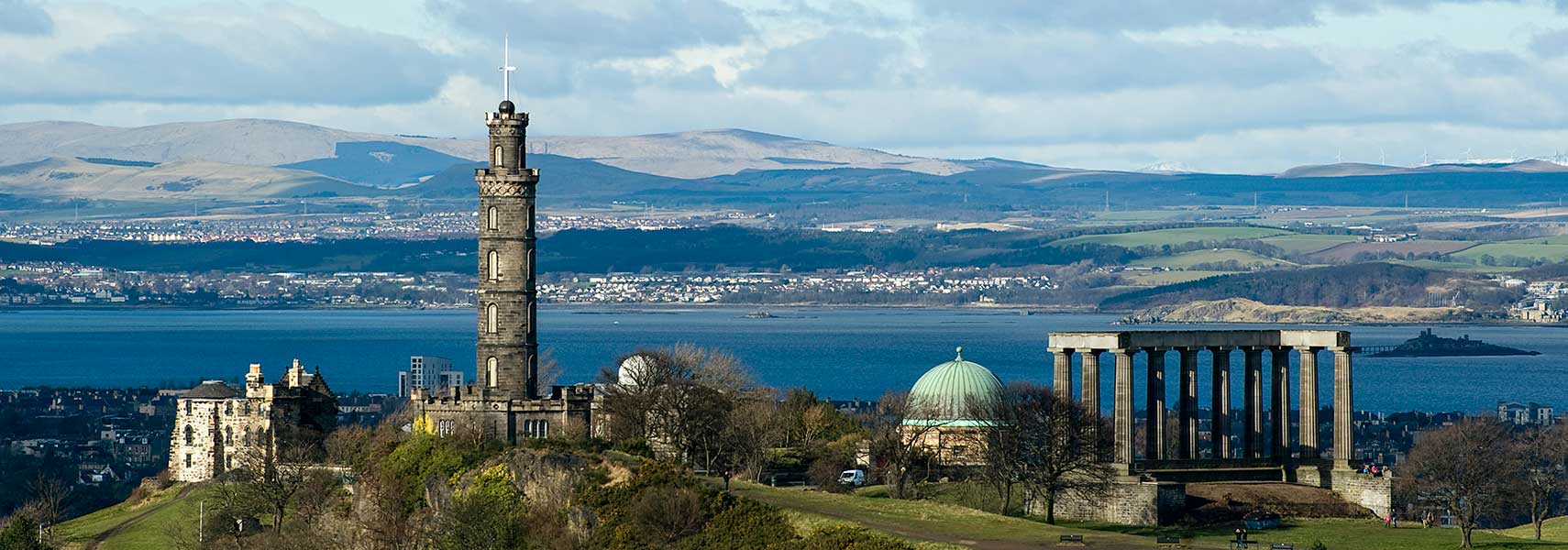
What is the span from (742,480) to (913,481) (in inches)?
257

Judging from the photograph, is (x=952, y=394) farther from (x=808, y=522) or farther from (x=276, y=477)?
(x=808, y=522)

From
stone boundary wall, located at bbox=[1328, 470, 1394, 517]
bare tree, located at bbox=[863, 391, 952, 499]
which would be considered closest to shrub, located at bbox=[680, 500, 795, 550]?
bare tree, located at bbox=[863, 391, 952, 499]

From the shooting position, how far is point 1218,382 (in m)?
105

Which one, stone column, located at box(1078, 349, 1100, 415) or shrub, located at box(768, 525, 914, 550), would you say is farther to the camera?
stone column, located at box(1078, 349, 1100, 415)

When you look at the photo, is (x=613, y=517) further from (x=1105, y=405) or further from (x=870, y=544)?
(x=1105, y=405)

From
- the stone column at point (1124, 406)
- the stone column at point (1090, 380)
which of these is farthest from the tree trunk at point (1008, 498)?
the stone column at point (1090, 380)

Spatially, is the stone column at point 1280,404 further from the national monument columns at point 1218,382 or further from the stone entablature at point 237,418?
the stone entablature at point 237,418

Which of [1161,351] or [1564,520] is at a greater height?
[1161,351]

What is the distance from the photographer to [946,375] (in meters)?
110

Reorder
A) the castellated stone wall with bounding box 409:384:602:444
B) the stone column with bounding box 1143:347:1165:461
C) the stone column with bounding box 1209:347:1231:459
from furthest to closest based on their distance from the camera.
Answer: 1. the stone column with bounding box 1209:347:1231:459
2. the stone column with bounding box 1143:347:1165:461
3. the castellated stone wall with bounding box 409:384:602:444

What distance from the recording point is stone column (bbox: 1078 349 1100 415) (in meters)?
98.6

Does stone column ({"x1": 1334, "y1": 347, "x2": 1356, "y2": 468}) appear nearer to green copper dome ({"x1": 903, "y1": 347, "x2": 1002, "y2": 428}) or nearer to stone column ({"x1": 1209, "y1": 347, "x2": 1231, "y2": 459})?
stone column ({"x1": 1209, "y1": 347, "x2": 1231, "y2": 459})

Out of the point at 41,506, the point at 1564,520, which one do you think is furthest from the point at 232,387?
the point at 1564,520

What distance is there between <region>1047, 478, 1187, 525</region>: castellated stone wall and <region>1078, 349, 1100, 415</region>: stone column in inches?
262
